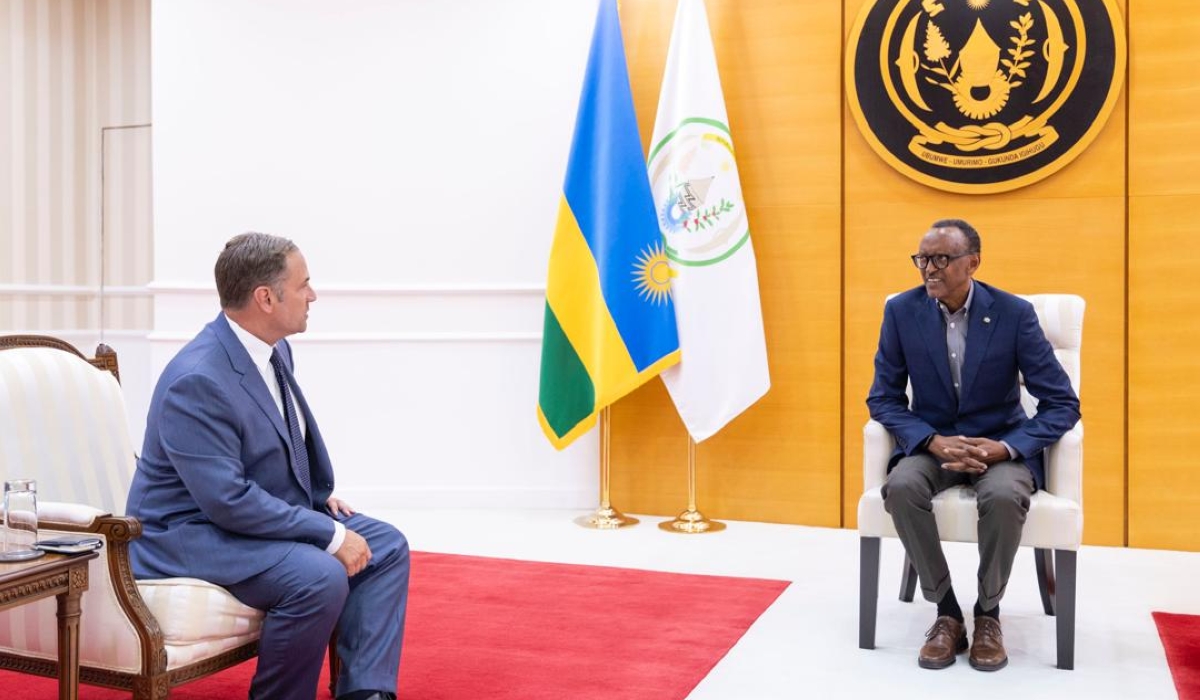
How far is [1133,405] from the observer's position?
486 cm

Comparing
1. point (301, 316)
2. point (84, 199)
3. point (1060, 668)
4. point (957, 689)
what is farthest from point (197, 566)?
point (84, 199)

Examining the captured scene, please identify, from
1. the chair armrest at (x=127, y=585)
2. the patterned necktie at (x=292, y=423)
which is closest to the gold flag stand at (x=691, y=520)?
the patterned necktie at (x=292, y=423)

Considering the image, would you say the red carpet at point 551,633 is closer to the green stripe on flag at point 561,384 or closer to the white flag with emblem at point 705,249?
the green stripe on flag at point 561,384

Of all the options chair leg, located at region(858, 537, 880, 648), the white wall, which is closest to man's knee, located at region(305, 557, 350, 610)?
chair leg, located at region(858, 537, 880, 648)

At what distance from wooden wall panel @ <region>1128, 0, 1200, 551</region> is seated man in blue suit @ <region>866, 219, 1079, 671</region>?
5.06ft

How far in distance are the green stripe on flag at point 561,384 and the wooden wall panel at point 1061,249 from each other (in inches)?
49.7

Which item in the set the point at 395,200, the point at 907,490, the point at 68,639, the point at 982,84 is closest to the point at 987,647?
the point at 907,490

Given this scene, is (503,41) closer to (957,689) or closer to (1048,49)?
(1048,49)

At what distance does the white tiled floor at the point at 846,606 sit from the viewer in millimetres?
3127

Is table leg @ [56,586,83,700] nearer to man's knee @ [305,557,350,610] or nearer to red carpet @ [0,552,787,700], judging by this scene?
man's knee @ [305,557,350,610]

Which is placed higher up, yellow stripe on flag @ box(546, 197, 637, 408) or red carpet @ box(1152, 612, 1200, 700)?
yellow stripe on flag @ box(546, 197, 637, 408)

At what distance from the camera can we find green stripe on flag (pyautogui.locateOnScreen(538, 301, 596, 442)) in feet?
17.6

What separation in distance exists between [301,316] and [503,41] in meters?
3.50

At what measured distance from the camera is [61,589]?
220 centimetres
